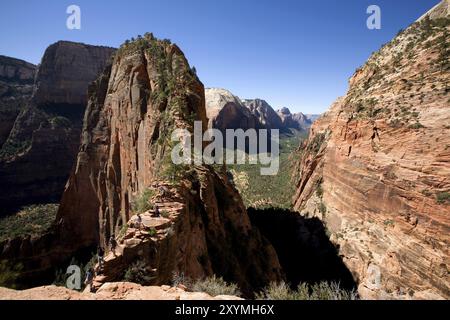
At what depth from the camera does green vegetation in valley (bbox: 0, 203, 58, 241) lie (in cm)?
4569

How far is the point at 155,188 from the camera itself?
50.8 feet

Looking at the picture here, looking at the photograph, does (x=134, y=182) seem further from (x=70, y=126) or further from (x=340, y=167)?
(x=70, y=126)

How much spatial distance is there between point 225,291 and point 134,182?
19.4m

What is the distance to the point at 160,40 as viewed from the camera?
32.6m

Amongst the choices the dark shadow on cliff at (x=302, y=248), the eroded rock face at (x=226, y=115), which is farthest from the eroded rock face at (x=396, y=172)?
the eroded rock face at (x=226, y=115)

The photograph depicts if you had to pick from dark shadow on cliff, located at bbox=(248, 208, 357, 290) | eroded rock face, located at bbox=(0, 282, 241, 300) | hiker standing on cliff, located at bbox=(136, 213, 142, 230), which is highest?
hiker standing on cliff, located at bbox=(136, 213, 142, 230)

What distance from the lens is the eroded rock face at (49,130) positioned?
2766 inches

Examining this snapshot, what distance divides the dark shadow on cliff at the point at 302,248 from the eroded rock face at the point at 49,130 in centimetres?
5912

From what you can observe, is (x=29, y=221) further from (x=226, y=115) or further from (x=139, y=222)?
(x=226, y=115)

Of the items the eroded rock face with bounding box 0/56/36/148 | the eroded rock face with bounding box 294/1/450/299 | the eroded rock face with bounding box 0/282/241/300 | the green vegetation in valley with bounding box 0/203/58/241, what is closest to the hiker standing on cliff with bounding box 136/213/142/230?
the eroded rock face with bounding box 0/282/241/300

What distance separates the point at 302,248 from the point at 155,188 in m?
24.1

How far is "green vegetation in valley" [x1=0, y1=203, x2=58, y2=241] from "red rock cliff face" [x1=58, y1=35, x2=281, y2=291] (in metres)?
7.29

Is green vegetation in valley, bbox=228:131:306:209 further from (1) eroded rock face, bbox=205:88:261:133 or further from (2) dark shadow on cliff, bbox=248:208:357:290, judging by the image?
(1) eroded rock face, bbox=205:88:261:133

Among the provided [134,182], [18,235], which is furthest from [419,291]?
[18,235]
